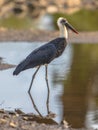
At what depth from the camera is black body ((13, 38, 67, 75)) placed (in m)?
12.8

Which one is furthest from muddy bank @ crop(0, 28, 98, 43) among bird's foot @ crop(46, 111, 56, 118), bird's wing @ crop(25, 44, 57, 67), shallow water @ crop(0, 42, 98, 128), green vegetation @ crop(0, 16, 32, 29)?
bird's foot @ crop(46, 111, 56, 118)

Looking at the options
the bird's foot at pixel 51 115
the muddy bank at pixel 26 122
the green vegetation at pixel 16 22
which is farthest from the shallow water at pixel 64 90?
the green vegetation at pixel 16 22

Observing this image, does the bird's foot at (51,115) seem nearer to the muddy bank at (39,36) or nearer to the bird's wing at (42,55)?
the bird's wing at (42,55)

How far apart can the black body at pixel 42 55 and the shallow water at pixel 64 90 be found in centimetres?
58

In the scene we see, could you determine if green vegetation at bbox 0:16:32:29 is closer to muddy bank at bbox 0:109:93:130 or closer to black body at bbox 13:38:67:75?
black body at bbox 13:38:67:75

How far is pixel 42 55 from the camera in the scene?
12914 mm

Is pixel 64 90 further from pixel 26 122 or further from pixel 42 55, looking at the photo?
pixel 26 122

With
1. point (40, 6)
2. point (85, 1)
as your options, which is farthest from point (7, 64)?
point (85, 1)

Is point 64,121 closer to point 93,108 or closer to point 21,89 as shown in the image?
point 93,108

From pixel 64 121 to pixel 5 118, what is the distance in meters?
1.01

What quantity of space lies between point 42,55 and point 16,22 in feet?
69.8

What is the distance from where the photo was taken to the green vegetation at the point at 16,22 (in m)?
31.9

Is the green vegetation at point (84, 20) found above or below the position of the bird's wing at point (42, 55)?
above

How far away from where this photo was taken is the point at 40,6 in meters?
45.1
